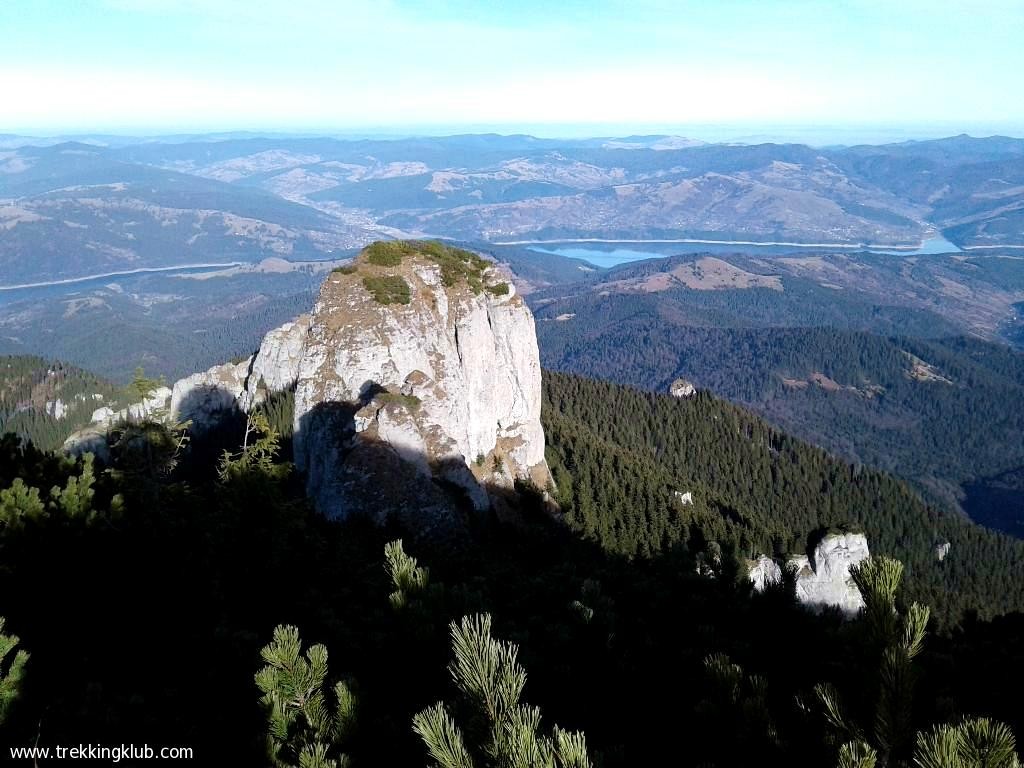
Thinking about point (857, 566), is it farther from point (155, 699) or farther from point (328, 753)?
point (155, 699)

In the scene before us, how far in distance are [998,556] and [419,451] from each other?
3779 inches

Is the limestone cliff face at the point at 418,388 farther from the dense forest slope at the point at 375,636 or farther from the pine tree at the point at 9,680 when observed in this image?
the pine tree at the point at 9,680

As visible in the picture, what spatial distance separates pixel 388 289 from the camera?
4897 centimetres

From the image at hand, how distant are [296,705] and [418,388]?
37.3m

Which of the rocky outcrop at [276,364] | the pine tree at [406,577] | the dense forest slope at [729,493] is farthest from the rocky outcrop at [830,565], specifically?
the rocky outcrop at [276,364]

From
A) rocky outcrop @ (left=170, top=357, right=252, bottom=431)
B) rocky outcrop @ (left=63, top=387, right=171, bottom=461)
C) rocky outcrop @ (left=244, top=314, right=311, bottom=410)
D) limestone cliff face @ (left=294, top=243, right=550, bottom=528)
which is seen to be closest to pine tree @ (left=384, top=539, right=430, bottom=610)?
limestone cliff face @ (left=294, top=243, right=550, bottom=528)

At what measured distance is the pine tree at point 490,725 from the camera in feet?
16.1

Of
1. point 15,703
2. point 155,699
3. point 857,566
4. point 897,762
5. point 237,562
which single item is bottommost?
point 237,562

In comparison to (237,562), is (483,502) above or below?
below

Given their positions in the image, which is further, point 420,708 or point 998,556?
point 998,556

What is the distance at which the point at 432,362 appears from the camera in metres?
47.9

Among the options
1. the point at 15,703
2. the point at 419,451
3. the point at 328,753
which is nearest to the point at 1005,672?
the point at 328,753

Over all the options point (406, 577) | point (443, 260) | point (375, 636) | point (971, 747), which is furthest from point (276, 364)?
point (971, 747)

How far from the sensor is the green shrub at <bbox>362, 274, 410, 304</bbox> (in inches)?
1888
